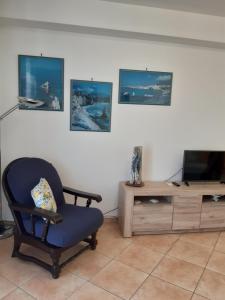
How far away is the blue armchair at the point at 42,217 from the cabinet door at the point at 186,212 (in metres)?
1.02

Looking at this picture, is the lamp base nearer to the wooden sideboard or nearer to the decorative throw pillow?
the decorative throw pillow

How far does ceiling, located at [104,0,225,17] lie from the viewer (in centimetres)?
255

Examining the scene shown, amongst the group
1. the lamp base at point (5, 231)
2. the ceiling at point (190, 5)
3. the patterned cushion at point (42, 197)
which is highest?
the ceiling at point (190, 5)

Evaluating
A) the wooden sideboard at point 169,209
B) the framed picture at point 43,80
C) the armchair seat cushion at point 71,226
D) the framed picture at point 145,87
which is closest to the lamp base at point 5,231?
the armchair seat cushion at point 71,226

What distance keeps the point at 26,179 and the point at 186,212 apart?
1.87m

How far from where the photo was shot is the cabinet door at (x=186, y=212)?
2.86 meters

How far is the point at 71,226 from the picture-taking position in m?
2.08

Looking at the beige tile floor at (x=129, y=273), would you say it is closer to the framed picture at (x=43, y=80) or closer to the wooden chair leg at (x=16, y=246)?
the wooden chair leg at (x=16, y=246)

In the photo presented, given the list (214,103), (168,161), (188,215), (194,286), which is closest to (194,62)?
(214,103)

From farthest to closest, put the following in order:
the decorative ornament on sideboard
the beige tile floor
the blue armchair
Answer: the decorative ornament on sideboard
the blue armchair
the beige tile floor

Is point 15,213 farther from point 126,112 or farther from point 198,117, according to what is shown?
point 198,117

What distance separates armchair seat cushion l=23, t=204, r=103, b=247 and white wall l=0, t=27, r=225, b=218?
771mm

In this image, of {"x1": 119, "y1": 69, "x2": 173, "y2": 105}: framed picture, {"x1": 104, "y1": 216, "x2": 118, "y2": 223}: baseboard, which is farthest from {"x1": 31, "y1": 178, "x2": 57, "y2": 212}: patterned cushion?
{"x1": 119, "y1": 69, "x2": 173, "y2": 105}: framed picture

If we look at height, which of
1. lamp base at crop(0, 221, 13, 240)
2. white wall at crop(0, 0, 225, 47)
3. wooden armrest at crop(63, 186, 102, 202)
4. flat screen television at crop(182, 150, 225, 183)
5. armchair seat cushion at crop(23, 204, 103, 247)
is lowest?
lamp base at crop(0, 221, 13, 240)
